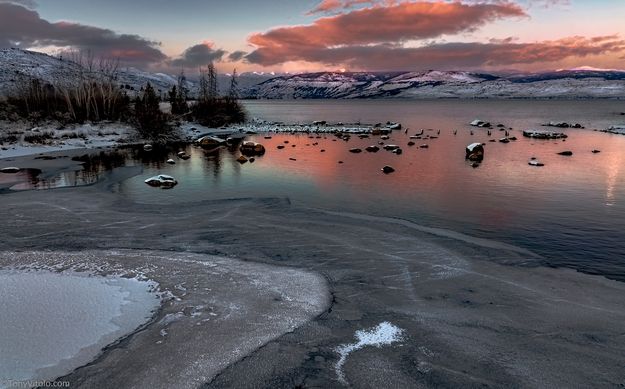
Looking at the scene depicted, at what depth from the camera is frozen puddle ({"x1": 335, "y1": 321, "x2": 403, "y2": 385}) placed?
27.9 ft

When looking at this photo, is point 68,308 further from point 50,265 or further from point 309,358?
point 309,358

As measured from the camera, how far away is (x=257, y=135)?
6631 centimetres

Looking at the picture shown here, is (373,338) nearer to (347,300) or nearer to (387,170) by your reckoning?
(347,300)

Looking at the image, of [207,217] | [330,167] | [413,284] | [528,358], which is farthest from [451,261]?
[330,167]

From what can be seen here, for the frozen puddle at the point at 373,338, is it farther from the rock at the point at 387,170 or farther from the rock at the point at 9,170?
the rock at the point at 9,170

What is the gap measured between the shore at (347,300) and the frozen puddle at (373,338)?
0.06 m

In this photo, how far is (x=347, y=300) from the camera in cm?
1105

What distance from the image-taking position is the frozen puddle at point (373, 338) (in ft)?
27.9

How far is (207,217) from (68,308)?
9523 millimetres

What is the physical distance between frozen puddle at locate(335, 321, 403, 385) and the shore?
0.20 feet

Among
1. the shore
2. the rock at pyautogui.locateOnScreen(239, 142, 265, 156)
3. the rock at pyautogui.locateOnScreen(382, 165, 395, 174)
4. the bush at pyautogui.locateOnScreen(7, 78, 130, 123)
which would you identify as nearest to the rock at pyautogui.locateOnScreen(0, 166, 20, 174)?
the shore

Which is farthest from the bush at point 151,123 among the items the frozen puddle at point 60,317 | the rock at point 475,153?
the frozen puddle at point 60,317

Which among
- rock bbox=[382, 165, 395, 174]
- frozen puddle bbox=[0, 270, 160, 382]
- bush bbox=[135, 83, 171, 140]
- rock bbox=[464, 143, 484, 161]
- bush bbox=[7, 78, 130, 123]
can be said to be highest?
bush bbox=[7, 78, 130, 123]

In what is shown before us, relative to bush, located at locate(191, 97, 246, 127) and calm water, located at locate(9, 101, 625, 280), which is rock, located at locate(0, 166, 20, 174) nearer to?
calm water, located at locate(9, 101, 625, 280)
